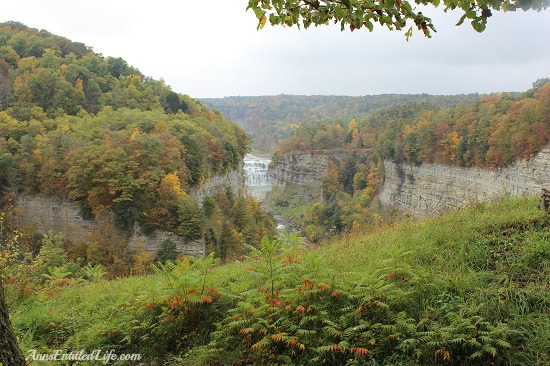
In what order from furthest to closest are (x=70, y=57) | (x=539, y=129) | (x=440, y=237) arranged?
(x=70, y=57), (x=539, y=129), (x=440, y=237)

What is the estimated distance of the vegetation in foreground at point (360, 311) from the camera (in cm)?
377

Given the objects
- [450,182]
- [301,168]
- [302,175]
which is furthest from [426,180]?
[301,168]

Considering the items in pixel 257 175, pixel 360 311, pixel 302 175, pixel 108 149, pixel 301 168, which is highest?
pixel 108 149

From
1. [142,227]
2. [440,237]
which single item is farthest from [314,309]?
[142,227]

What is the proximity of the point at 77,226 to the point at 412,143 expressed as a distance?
156 ft

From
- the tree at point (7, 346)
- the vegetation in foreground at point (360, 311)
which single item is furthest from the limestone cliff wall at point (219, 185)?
the tree at point (7, 346)

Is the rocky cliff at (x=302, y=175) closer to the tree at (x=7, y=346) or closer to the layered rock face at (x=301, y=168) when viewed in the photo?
the layered rock face at (x=301, y=168)

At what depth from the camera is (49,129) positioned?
35.5 meters

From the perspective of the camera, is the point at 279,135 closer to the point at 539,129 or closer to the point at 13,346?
the point at 539,129

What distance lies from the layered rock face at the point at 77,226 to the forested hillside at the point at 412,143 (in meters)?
10.6

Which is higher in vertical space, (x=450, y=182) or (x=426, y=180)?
(x=450, y=182)

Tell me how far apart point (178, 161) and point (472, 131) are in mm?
35683

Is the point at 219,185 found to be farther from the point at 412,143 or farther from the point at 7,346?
the point at 7,346

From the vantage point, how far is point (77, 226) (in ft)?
85.4
